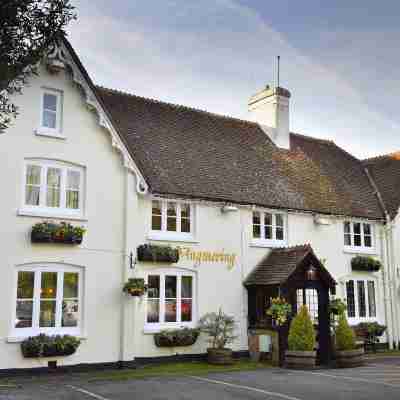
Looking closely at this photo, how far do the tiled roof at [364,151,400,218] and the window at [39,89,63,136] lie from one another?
15450 mm

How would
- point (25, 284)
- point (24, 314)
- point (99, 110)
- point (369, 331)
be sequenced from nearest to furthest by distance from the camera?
1. point (24, 314)
2. point (25, 284)
3. point (99, 110)
4. point (369, 331)

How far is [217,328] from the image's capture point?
62.7ft

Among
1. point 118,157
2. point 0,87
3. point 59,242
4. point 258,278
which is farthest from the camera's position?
point 258,278

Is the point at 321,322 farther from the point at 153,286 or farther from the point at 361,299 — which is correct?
the point at 153,286

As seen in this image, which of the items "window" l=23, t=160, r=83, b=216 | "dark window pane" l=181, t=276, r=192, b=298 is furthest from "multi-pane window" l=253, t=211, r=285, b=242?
"window" l=23, t=160, r=83, b=216

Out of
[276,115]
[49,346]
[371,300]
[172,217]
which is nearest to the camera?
[49,346]

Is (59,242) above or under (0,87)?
under

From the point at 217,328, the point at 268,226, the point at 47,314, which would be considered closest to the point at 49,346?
the point at 47,314

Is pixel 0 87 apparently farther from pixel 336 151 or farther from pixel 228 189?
pixel 336 151

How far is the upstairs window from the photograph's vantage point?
21688 mm

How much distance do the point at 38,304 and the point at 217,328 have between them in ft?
20.4

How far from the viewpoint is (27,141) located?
16.7 metres

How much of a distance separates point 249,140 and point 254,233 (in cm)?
521

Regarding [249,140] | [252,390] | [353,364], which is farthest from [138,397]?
[249,140]
